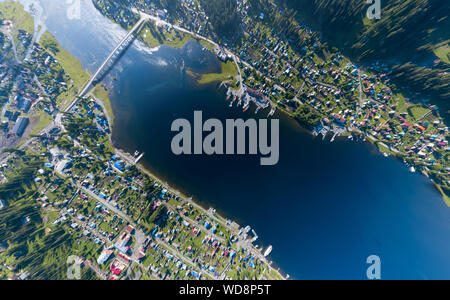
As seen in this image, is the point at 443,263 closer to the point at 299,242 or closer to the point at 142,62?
the point at 299,242

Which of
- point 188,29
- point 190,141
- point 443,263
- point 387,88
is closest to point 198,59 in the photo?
point 188,29

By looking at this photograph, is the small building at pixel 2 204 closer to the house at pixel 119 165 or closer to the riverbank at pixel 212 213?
the house at pixel 119 165

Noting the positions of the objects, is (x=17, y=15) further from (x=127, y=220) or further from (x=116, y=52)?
(x=127, y=220)

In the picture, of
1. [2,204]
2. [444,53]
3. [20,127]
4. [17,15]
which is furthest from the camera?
[17,15]

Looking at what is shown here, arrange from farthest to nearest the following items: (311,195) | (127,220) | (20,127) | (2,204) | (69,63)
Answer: (69,63) < (311,195) < (20,127) < (127,220) < (2,204)

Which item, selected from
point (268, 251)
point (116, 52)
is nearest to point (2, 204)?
A: point (116, 52)

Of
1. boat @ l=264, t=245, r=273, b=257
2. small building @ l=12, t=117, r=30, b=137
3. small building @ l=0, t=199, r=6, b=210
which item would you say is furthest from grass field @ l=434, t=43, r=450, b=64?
small building @ l=0, t=199, r=6, b=210

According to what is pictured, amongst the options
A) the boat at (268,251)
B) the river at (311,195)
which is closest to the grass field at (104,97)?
the river at (311,195)

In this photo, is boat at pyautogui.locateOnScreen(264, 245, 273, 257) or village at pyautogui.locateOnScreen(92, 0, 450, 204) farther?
village at pyautogui.locateOnScreen(92, 0, 450, 204)

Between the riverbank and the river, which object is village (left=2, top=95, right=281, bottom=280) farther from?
the river
